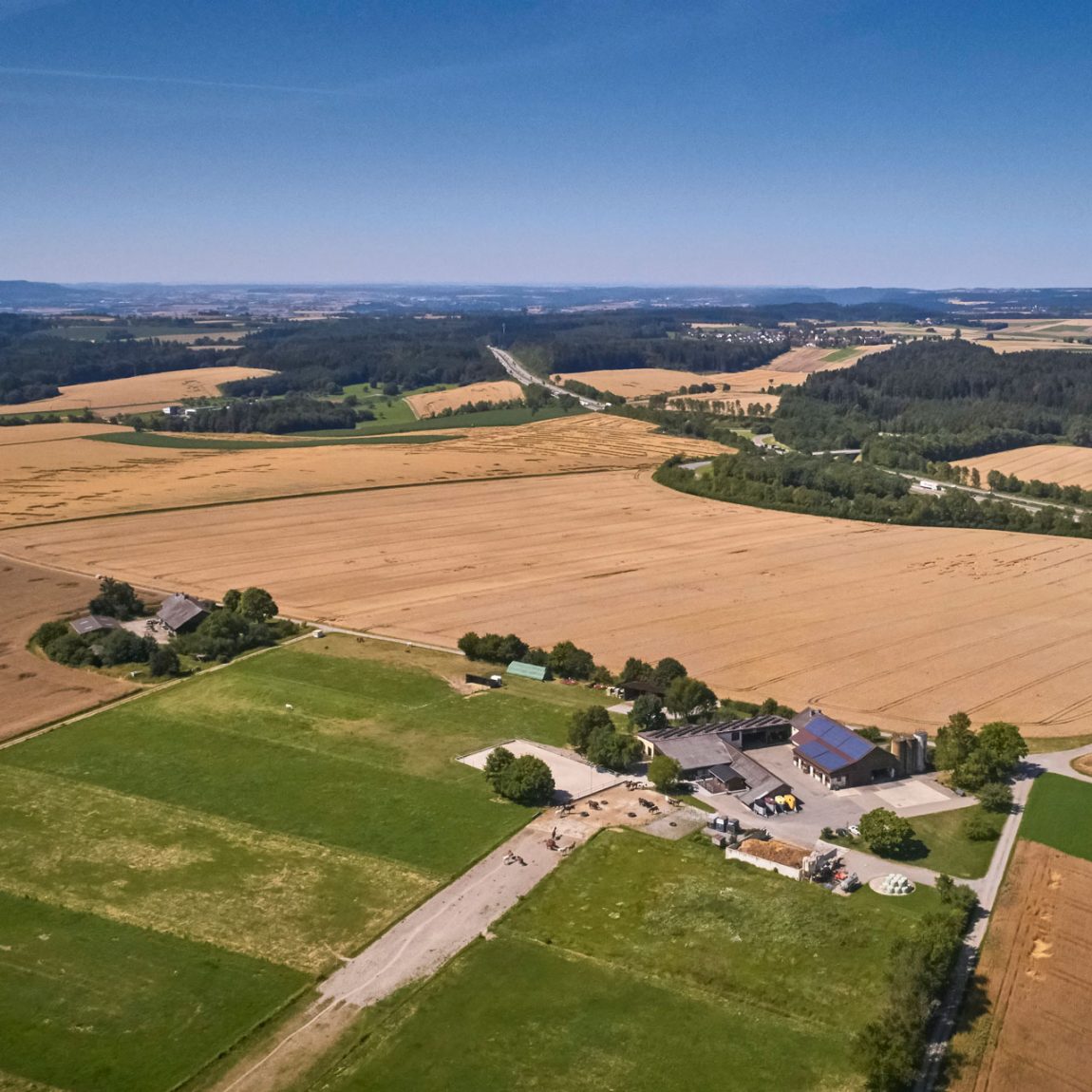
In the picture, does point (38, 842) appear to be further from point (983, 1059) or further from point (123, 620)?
point (983, 1059)

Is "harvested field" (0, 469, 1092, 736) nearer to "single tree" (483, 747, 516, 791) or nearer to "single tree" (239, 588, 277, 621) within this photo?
"single tree" (239, 588, 277, 621)

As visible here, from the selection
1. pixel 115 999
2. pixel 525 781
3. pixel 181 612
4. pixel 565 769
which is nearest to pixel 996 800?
pixel 565 769

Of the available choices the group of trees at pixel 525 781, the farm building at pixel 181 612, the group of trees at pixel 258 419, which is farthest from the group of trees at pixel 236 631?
the group of trees at pixel 258 419

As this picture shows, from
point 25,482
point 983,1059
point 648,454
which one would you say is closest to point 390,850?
point 983,1059

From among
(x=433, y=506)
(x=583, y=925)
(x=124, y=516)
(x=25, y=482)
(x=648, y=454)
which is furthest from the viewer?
(x=648, y=454)

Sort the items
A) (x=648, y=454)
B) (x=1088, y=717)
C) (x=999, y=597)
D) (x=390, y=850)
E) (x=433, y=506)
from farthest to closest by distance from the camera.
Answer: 1. (x=648, y=454)
2. (x=433, y=506)
3. (x=999, y=597)
4. (x=1088, y=717)
5. (x=390, y=850)

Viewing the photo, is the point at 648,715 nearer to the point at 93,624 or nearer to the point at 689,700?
the point at 689,700
